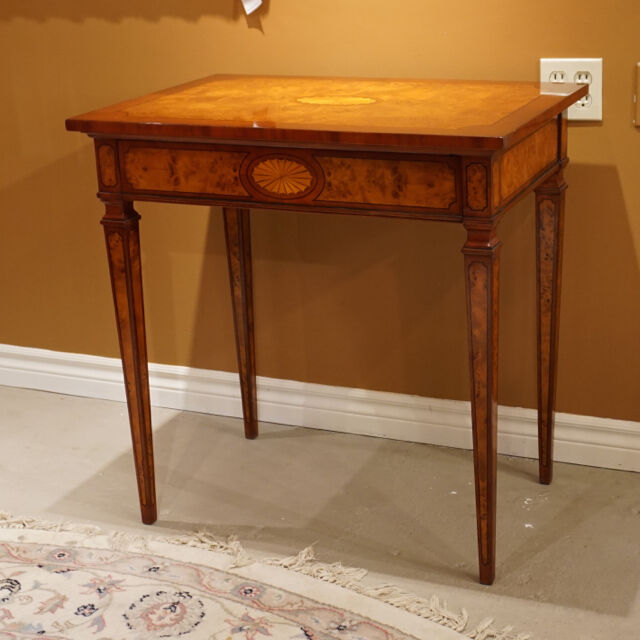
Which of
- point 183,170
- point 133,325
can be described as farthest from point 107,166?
point 133,325

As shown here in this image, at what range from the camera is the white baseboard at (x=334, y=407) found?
2068 millimetres

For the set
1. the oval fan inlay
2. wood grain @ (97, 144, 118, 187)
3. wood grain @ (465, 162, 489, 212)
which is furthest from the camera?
wood grain @ (97, 144, 118, 187)

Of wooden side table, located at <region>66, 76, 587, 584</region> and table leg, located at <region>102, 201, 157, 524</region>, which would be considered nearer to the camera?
wooden side table, located at <region>66, 76, 587, 584</region>

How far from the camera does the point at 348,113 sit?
1.60m

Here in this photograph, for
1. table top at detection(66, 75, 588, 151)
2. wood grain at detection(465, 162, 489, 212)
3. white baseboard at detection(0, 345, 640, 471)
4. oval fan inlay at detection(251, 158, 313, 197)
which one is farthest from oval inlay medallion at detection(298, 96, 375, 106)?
white baseboard at detection(0, 345, 640, 471)

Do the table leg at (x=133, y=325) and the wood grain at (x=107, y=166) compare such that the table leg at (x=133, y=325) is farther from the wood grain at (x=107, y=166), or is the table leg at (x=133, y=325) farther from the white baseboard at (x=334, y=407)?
the white baseboard at (x=334, y=407)

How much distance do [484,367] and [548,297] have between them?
38cm

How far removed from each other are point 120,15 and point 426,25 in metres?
0.66

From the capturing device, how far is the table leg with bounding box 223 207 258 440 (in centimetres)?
213

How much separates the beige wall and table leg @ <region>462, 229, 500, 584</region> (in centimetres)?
49

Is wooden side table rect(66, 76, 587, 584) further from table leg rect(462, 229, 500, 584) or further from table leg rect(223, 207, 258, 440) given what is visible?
table leg rect(223, 207, 258, 440)

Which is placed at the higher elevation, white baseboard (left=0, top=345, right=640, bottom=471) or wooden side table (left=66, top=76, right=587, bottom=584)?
wooden side table (left=66, top=76, right=587, bottom=584)

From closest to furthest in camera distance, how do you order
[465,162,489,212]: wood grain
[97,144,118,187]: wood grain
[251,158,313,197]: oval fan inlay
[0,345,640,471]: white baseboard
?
[465,162,489,212]: wood grain
[251,158,313,197]: oval fan inlay
[97,144,118,187]: wood grain
[0,345,640,471]: white baseboard

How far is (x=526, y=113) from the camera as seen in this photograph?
1545 mm
